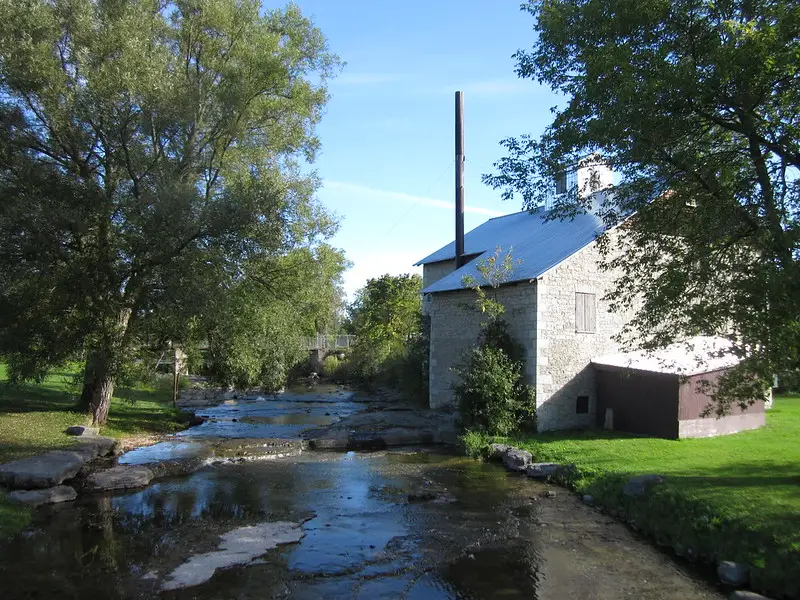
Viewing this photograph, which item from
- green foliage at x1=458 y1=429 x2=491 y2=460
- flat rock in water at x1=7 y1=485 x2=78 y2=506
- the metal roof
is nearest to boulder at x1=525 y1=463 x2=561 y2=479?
green foliage at x1=458 y1=429 x2=491 y2=460

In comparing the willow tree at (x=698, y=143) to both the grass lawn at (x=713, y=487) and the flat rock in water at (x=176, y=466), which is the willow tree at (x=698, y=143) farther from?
the flat rock in water at (x=176, y=466)

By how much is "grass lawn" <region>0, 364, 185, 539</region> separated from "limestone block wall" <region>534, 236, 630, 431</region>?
1301 centimetres

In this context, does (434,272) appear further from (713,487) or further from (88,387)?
(713,487)

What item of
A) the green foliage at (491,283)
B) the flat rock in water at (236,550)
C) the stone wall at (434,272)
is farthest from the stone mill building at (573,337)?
the flat rock in water at (236,550)

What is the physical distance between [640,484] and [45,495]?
11715 millimetres

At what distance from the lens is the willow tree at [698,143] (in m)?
8.25

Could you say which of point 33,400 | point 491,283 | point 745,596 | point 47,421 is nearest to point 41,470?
point 47,421

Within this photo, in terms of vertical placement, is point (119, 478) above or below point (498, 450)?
below

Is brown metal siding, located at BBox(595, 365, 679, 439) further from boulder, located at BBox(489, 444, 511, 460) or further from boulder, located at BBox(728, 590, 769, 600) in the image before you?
boulder, located at BBox(728, 590, 769, 600)

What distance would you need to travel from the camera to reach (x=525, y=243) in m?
23.8

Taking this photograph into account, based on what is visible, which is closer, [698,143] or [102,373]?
[698,143]

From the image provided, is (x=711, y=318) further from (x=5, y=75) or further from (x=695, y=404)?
(x=5, y=75)

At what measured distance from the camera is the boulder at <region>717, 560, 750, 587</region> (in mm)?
8312

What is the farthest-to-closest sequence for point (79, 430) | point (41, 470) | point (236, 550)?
1. point (79, 430)
2. point (41, 470)
3. point (236, 550)
